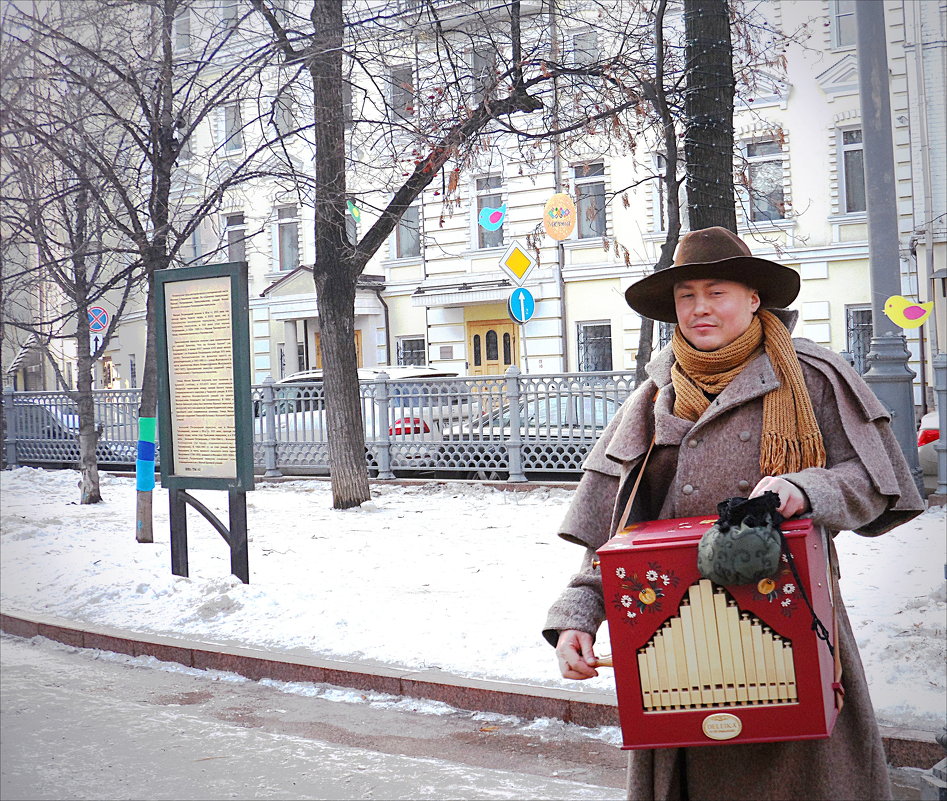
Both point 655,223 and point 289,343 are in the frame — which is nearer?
point 655,223

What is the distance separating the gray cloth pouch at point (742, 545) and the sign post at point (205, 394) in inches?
254

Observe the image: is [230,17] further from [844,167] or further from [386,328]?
[386,328]

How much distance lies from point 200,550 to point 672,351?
7.87 metres

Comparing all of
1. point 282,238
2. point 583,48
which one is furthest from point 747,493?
point 282,238

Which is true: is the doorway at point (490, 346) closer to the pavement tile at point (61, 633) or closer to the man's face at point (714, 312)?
the pavement tile at point (61, 633)

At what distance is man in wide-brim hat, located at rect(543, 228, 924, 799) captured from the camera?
244cm

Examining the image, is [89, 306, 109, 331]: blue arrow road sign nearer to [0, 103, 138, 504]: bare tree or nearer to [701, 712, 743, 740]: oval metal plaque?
[0, 103, 138, 504]: bare tree

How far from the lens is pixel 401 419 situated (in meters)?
15.9

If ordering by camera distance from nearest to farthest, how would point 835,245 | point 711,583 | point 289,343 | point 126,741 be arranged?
1. point 711,583
2. point 126,741
3. point 835,245
4. point 289,343

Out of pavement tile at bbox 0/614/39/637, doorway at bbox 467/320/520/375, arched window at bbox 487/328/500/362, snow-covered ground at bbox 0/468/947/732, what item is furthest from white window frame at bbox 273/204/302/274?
pavement tile at bbox 0/614/39/637

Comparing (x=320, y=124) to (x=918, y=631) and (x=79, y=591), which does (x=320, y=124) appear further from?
(x=918, y=631)

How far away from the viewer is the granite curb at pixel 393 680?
15.2 feet

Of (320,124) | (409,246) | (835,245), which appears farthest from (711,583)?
(409,246)

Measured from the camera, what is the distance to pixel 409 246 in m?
30.0
